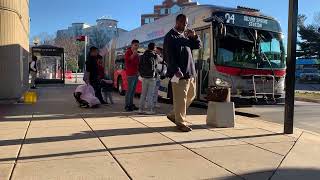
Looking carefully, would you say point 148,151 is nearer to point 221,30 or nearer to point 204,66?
point 221,30

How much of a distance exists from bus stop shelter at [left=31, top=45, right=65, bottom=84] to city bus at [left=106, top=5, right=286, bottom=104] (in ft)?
65.5

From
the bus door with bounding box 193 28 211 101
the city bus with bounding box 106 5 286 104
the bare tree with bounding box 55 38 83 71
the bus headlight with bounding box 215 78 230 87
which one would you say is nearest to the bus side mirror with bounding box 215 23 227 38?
the city bus with bounding box 106 5 286 104

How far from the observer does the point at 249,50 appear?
14.0 metres

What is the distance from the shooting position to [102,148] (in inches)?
286

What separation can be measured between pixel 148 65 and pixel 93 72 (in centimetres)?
324

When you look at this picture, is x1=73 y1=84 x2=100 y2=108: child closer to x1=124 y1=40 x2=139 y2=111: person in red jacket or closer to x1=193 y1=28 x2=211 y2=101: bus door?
x1=124 y1=40 x2=139 y2=111: person in red jacket

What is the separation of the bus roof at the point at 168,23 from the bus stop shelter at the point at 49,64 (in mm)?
8578

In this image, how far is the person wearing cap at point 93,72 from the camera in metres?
14.6

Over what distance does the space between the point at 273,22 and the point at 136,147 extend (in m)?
8.67

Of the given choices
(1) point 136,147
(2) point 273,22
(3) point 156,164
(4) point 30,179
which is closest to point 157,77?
(2) point 273,22

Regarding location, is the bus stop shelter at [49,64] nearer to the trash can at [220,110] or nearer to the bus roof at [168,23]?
the bus roof at [168,23]

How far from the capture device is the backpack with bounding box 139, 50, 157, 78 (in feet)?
39.5

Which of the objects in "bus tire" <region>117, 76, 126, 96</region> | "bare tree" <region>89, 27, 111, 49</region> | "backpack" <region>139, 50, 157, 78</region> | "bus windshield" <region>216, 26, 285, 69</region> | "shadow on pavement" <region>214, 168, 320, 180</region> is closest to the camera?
"shadow on pavement" <region>214, 168, 320, 180</region>

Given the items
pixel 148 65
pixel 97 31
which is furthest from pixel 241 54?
pixel 97 31
